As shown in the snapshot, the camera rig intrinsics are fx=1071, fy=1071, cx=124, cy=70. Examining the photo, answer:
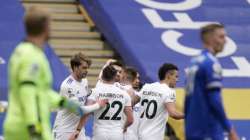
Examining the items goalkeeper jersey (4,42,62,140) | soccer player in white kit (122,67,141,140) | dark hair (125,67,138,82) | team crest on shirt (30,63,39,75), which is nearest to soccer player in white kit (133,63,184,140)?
soccer player in white kit (122,67,141,140)

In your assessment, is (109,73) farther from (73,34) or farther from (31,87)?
(73,34)

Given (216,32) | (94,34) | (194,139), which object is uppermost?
(94,34)

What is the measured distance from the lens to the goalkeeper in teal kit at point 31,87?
27.1ft

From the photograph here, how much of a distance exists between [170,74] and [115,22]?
6.47 meters

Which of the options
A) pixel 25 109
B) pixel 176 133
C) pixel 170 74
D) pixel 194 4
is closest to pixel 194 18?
pixel 194 4

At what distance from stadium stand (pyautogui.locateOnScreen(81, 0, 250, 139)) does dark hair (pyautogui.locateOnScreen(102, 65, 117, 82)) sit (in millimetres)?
4901

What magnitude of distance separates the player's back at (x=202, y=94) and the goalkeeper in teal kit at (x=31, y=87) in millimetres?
1654

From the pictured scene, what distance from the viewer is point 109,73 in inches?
531

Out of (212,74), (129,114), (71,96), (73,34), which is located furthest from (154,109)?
(73,34)

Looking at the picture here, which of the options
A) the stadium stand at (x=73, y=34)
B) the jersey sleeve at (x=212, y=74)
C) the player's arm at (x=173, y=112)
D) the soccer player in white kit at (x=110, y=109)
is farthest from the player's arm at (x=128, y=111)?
the stadium stand at (x=73, y=34)

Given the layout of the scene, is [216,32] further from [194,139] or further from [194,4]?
[194,4]

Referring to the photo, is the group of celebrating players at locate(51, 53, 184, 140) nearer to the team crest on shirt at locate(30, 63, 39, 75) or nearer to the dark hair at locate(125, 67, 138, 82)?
the dark hair at locate(125, 67, 138, 82)

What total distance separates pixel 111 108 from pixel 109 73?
51 centimetres

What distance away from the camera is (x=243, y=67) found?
19953 mm
